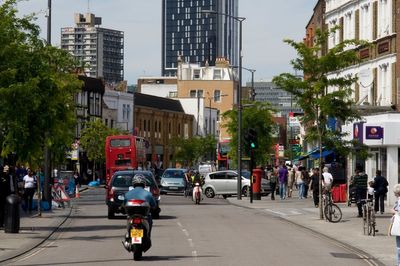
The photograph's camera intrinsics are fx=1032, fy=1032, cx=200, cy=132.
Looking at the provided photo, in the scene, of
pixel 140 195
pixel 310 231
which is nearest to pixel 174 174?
pixel 310 231

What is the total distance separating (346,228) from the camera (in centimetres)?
3117

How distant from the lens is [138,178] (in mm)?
20781

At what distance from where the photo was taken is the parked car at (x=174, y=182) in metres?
62.8

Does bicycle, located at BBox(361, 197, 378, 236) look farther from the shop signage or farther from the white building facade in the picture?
the shop signage

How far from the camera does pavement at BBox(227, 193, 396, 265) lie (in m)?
23.4

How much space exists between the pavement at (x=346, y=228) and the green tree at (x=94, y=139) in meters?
43.6

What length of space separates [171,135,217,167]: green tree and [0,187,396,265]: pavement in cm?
7499

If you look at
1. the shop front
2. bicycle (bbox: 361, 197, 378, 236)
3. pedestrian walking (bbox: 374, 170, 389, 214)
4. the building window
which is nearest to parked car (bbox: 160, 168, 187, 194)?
the shop front

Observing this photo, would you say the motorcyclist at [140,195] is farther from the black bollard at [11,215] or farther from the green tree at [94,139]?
the green tree at [94,139]

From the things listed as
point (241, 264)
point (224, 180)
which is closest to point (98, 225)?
point (241, 264)

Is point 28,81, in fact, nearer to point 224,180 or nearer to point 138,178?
point 138,178

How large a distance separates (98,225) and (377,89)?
2153 centimetres

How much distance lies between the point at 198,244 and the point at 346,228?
8.53 metres

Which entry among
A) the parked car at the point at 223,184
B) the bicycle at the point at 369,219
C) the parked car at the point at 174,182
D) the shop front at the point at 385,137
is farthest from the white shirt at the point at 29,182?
the parked car at the point at 174,182
